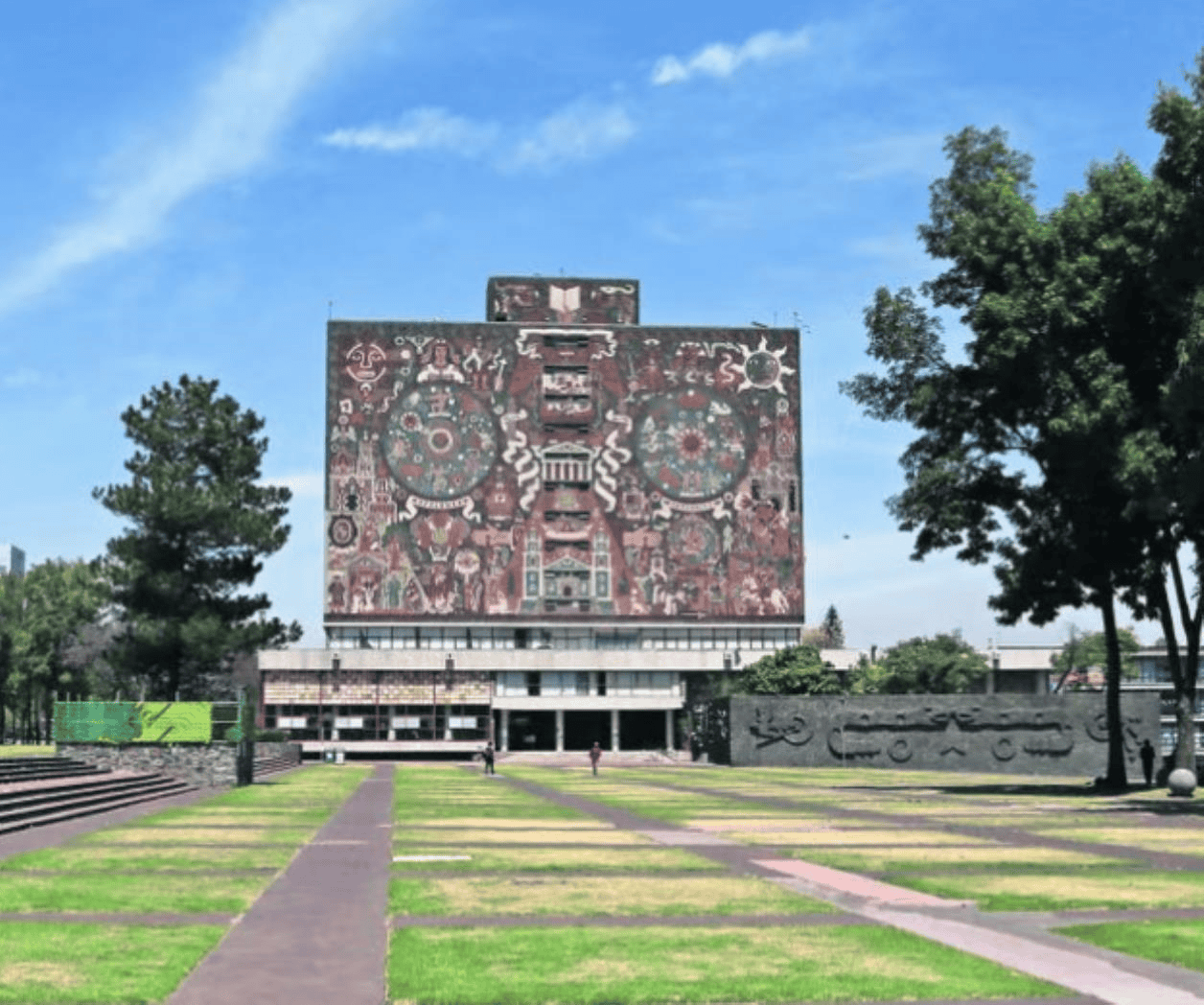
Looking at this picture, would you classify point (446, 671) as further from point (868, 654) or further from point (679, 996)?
point (679, 996)

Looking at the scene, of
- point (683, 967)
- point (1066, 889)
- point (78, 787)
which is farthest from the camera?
point (78, 787)

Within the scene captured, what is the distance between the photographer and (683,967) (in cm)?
1335

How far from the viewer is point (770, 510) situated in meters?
143

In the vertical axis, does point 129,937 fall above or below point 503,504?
below

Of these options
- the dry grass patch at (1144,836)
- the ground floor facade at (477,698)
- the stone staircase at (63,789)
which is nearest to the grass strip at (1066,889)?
the dry grass patch at (1144,836)

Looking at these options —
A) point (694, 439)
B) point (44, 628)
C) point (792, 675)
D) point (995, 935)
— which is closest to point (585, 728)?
point (694, 439)

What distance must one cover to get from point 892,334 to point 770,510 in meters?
92.3

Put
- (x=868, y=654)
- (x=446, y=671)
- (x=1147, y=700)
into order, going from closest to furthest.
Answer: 1. (x=1147, y=700)
2. (x=446, y=671)
3. (x=868, y=654)

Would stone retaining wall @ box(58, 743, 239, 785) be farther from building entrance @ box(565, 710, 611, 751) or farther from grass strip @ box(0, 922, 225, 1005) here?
building entrance @ box(565, 710, 611, 751)

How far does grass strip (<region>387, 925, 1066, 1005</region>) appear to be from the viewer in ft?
39.6

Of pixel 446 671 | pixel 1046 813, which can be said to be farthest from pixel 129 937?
pixel 446 671

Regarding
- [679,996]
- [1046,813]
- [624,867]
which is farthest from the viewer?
[1046,813]

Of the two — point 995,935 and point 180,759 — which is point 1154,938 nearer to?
point 995,935

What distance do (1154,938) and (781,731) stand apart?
6845cm
